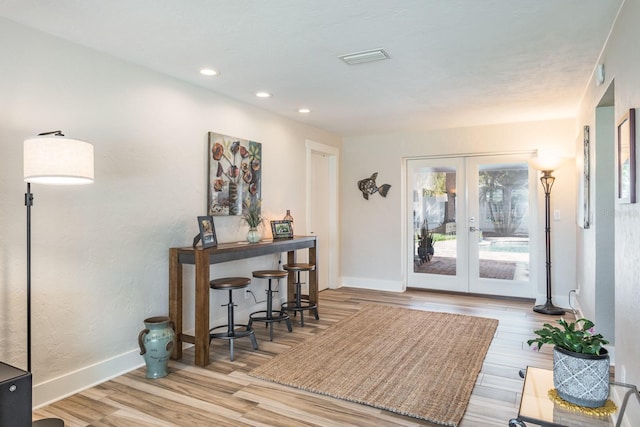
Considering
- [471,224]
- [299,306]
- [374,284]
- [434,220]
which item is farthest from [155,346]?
[471,224]

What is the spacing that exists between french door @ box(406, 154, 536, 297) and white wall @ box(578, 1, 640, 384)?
3.08 meters

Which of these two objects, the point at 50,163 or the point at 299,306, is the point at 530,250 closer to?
the point at 299,306

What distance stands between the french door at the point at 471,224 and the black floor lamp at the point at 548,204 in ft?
1.22

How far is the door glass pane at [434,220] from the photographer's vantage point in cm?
600

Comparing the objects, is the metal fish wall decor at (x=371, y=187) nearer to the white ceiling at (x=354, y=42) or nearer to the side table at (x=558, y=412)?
the white ceiling at (x=354, y=42)

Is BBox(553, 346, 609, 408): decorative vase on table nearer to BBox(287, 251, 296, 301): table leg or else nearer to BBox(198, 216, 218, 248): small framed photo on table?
BBox(198, 216, 218, 248): small framed photo on table

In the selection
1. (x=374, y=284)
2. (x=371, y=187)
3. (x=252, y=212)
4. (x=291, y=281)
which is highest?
(x=371, y=187)

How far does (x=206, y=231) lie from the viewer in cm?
352

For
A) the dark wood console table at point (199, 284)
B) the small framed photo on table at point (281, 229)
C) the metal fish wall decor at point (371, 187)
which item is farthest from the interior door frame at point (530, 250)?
the dark wood console table at point (199, 284)

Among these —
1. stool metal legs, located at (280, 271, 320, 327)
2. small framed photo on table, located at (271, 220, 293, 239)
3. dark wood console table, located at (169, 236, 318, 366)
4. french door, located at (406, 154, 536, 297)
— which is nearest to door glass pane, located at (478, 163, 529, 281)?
french door, located at (406, 154, 536, 297)

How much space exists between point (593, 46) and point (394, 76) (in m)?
1.42

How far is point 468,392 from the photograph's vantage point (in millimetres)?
2756

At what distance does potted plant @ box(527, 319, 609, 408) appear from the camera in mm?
1536

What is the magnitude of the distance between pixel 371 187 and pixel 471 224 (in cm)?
157
